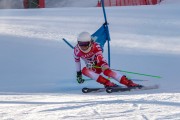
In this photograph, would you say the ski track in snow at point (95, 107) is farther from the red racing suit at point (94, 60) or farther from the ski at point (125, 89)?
the red racing suit at point (94, 60)

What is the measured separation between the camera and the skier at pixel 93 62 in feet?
23.6

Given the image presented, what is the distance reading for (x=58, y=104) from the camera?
5754 millimetres

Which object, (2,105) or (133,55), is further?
(133,55)

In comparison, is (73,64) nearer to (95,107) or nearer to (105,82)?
(105,82)

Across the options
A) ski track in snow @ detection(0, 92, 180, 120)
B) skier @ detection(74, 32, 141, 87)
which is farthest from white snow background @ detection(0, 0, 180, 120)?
skier @ detection(74, 32, 141, 87)

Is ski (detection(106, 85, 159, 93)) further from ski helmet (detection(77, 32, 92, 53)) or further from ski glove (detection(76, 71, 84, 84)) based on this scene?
ski helmet (detection(77, 32, 92, 53))

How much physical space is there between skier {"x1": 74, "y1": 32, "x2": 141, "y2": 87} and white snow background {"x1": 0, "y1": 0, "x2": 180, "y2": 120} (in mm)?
312

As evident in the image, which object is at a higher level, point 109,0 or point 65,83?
point 109,0

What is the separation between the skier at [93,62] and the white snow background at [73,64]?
31cm

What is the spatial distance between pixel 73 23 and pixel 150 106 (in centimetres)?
873

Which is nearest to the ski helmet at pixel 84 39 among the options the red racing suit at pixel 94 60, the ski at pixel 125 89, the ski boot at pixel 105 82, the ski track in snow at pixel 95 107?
the red racing suit at pixel 94 60

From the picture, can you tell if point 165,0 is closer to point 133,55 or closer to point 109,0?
point 109,0

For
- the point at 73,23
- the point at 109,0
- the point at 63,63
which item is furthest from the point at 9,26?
the point at 109,0

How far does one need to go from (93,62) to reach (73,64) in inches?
80.3
